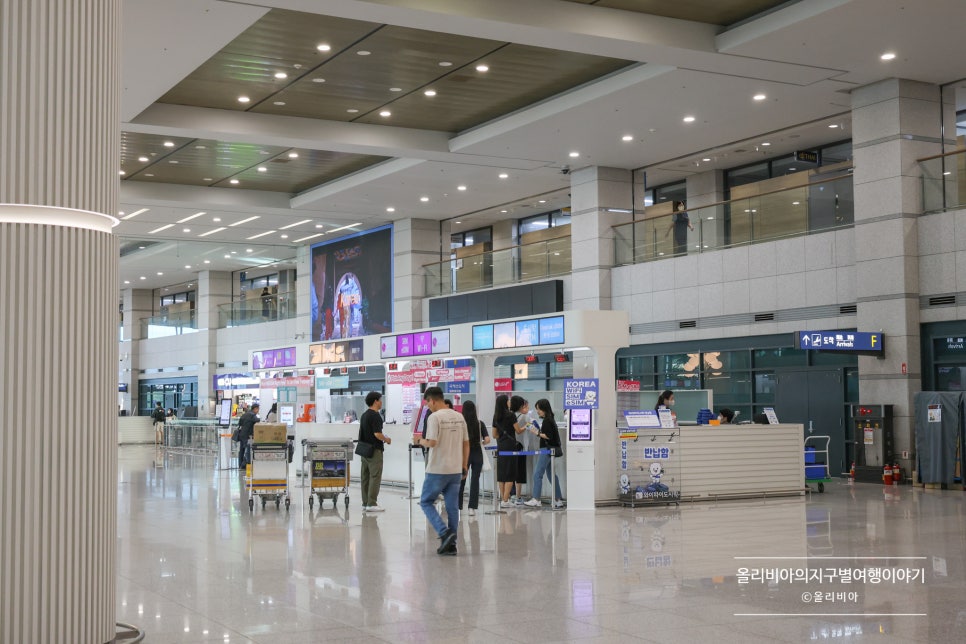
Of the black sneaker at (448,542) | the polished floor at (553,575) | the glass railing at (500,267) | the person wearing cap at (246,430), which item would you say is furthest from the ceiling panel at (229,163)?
the black sneaker at (448,542)

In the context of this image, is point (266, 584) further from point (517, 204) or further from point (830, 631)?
point (517, 204)

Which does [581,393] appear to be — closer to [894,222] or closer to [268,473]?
[268,473]

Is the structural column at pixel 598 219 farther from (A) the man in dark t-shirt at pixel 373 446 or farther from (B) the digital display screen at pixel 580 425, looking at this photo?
(A) the man in dark t-shirt at pixel 373 446

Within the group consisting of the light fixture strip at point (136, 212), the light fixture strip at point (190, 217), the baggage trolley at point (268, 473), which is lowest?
the baggage trolley at point (268, 473)

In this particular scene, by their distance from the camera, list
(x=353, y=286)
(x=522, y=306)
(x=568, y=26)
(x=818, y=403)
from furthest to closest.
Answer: (x=353, y=286) < (x=522, y=306) < (x=818, y=403) < (x=568, y=26)

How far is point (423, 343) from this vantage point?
61.4ft

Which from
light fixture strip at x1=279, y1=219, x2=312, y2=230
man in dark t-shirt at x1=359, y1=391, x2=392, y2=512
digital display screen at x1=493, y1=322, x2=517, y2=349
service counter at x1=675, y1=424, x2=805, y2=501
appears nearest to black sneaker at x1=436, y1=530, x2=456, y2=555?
man in dark t-shirt at x1=359, y1=391, x2=392, y2=512

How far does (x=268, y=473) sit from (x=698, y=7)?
9.00 metres

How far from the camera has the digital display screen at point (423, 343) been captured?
18438 mm

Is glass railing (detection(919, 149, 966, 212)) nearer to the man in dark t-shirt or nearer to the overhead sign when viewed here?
the overhead sign

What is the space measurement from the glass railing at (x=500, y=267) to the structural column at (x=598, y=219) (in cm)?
121

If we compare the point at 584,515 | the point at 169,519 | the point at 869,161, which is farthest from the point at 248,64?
the point at 869,161

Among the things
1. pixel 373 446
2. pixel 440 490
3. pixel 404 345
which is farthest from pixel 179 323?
pixel 440 490

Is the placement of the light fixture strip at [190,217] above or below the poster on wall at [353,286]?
above
